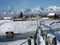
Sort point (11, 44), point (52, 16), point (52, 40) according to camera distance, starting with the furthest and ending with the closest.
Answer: point (52, 16) < point (11, 44) < point (52, 40)

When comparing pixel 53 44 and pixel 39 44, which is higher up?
pixel 53 44

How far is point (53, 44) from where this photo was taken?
4.88 m

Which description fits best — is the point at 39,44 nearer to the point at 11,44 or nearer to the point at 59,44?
the point at 59,44

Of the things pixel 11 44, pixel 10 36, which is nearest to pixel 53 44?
pixel 11 44

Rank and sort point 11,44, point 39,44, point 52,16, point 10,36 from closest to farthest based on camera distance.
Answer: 1. point 39,44
2. point 11,44
3. point 10,36
4. point 52,16

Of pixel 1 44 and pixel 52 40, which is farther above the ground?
pixel 52 40

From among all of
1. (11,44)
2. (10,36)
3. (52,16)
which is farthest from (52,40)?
(52,16)

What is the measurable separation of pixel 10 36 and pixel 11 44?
15.6 ft

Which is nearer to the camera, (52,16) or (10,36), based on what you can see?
(10,36)

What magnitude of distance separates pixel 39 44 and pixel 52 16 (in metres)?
52.5

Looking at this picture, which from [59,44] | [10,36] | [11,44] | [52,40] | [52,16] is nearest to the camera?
[52,40]

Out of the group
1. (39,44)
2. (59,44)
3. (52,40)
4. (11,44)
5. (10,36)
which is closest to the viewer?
(52,40)

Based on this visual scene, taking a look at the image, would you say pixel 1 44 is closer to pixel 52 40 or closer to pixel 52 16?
pixel 52 40

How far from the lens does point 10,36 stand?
16.6 metres
